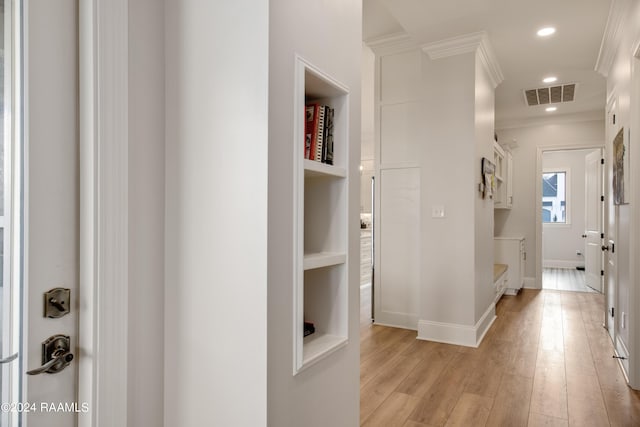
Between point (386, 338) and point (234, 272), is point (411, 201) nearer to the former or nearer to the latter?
point (386, 338)

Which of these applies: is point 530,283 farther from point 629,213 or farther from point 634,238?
point 634,238

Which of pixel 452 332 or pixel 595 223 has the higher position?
pixel 595 223

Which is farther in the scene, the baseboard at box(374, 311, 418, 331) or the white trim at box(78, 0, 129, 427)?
the baseboard at box(374, 311, 418, 331)

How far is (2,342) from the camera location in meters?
0.95

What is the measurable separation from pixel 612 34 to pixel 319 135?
3440mm

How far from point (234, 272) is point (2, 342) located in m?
0.58

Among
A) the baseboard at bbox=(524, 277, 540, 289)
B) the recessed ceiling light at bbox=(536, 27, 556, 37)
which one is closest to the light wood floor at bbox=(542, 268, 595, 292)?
the baseboard at bbox=(524, 277, 540, 289)

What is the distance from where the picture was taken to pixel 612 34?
11.0 feet

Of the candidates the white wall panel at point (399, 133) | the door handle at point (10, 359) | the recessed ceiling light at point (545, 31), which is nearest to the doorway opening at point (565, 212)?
the recessed ceiling light at point (545, 31)

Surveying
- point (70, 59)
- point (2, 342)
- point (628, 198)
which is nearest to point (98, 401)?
point (2, 342)

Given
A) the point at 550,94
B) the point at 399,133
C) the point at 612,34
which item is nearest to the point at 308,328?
the point at 399,133

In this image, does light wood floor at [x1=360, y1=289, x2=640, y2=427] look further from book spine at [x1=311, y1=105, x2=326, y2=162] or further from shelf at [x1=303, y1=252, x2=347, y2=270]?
book spine at [x1=311, y1=105, x2=326, y2=162]

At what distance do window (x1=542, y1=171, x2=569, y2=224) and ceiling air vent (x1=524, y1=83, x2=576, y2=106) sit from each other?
15.2ft

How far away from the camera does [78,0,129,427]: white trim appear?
107cm
